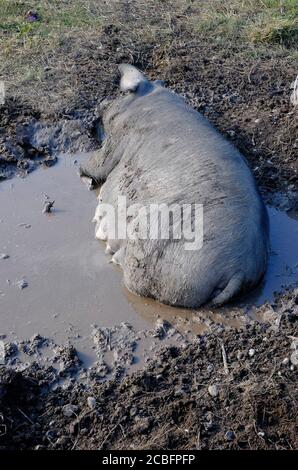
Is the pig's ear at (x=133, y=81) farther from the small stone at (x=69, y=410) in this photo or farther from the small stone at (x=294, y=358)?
the small stone at (x=69, y=410)

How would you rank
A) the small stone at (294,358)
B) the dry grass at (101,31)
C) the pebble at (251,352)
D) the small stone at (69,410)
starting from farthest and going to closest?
the dry grass at (101,31), the pebble at (251,352), the small stone at (294,358), the small stone at (69,410)

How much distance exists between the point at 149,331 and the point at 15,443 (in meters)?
1.21

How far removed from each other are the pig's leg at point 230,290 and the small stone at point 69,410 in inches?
45.4

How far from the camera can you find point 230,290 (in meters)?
4.37

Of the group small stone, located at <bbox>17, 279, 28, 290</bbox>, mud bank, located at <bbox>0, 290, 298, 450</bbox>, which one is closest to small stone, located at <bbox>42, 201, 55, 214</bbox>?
small stone, located at <bbox>17, 279, 28, 290</bbox>

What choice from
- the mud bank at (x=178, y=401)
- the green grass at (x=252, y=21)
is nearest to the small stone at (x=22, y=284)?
the mud bank at (x=178, y=401)

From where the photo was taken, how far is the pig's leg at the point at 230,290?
4.34m

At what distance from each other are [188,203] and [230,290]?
62 cm

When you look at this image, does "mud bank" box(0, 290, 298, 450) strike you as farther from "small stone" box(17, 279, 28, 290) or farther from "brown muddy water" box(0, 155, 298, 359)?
"small stone" box(17, 279, 28, 290)

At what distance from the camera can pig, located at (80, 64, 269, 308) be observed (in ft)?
14.3

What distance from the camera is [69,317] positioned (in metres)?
4.58

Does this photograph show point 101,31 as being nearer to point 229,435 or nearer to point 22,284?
point 22,284

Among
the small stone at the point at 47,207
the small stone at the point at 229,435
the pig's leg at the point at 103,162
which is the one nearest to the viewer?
the small stone at the point at 229,435

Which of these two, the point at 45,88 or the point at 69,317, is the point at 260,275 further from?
the point at 45,88
